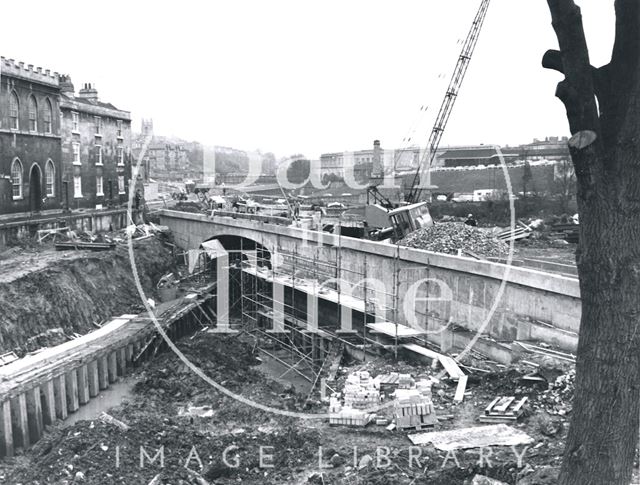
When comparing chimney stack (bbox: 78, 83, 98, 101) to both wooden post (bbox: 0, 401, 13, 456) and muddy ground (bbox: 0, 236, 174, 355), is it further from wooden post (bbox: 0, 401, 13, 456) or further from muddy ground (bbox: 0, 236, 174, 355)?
wooden post (bbox: 0, 401, 13, 456)

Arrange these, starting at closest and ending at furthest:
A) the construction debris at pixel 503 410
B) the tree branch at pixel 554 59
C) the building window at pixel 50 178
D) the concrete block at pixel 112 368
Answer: the tree branch at pixel 554 59, the construction debris at pixel 503 410, the concrete block at pixel 112 368, the building window at pixel 50 178

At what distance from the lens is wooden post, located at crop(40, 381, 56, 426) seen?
1772 centimetres

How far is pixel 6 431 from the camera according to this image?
52.0ft

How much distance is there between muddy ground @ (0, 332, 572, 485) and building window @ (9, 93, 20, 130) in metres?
20.9

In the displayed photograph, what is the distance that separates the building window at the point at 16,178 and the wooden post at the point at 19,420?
2022cm

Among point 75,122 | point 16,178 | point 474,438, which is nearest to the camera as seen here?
point 474,438

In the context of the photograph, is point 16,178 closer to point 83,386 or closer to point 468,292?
point 83,386

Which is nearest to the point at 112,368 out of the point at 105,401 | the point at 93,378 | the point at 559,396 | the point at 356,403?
the point at 93,378

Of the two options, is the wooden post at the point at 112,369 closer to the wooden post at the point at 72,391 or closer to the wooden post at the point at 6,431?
the wooden post at the point at 72,391

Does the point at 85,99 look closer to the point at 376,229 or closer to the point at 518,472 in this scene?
the point at 376,229

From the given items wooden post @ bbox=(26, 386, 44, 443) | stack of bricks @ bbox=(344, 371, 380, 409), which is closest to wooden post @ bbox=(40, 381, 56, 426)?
wooden post @ bbox=(26, 386, 44, 443)

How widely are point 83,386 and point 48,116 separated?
22.4 m

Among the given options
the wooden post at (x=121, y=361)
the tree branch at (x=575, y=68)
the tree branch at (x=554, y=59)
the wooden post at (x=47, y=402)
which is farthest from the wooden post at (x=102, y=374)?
the tree branch at (x=575, y=68)

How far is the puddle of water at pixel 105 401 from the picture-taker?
62.7 feet
